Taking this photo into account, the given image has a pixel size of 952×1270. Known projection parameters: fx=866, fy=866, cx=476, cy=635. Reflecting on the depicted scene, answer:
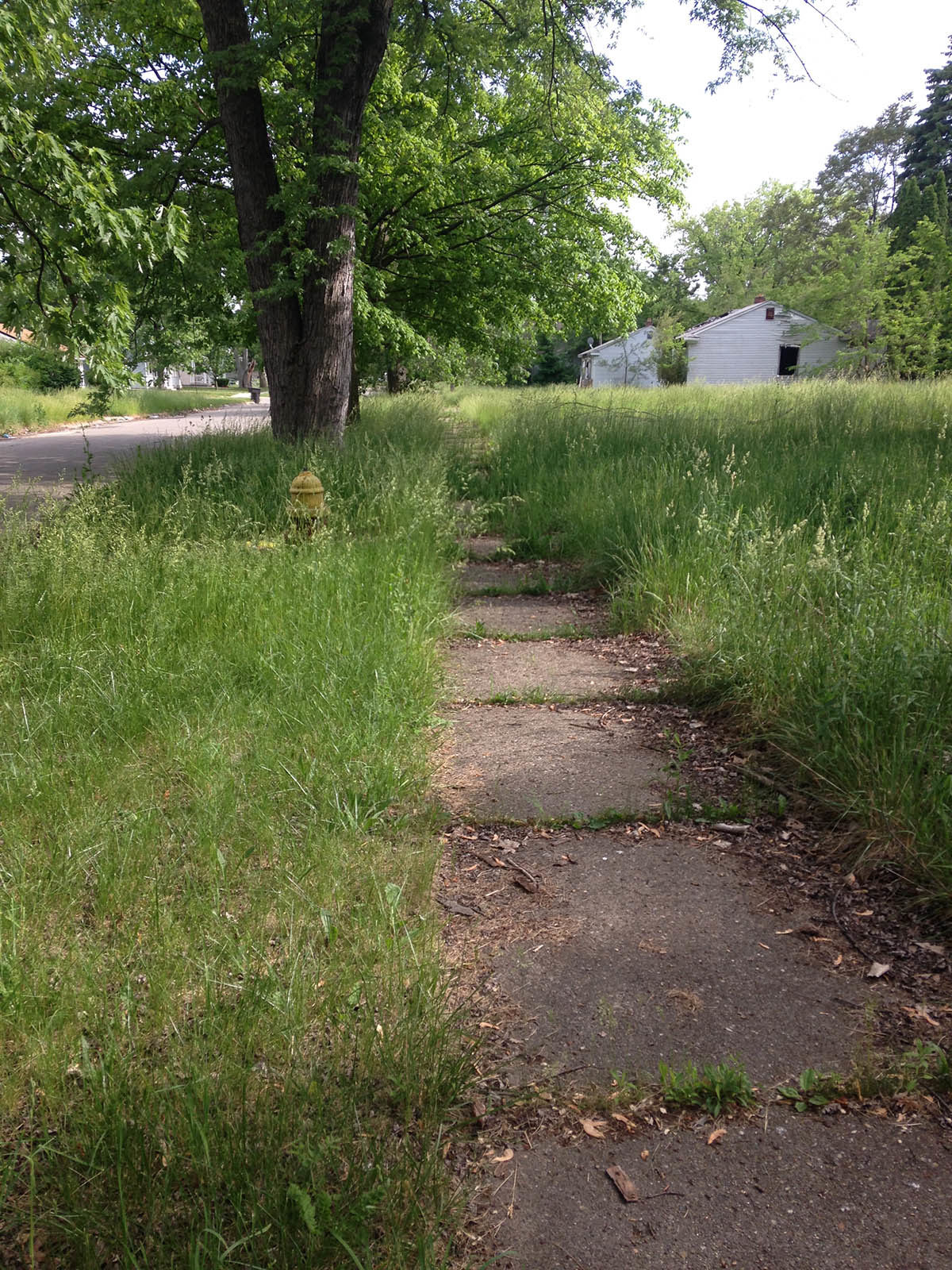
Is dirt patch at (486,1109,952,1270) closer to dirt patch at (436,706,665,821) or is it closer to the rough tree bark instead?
dirt patch at (436,706,665,821)

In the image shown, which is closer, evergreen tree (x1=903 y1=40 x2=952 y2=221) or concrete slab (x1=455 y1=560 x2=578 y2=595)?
concrete slab (x1=455 y1=560 x2=578 y2=595)

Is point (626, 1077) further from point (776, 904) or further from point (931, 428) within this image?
point (931, 428)

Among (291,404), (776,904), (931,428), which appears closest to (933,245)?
(931,428)

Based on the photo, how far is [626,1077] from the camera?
6.98 feet

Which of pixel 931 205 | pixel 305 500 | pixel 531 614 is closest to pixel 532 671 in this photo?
pixel 531 614

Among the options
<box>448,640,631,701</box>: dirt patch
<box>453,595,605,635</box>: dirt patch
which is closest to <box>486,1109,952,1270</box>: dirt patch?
<box>448,640,631,701</box>: dirt patch

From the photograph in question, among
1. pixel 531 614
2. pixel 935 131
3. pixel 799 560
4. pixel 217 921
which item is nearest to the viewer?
pixel 217 921

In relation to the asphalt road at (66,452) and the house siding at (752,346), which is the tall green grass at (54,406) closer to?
the asphalt road at (66,452)

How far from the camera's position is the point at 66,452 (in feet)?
59.6

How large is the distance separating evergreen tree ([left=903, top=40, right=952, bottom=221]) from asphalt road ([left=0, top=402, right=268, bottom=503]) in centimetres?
Answer: 4653

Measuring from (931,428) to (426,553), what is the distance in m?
6.58

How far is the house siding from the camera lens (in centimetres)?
4891

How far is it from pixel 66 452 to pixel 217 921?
18173mm

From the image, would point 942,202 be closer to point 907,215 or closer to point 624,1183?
point 907,215
